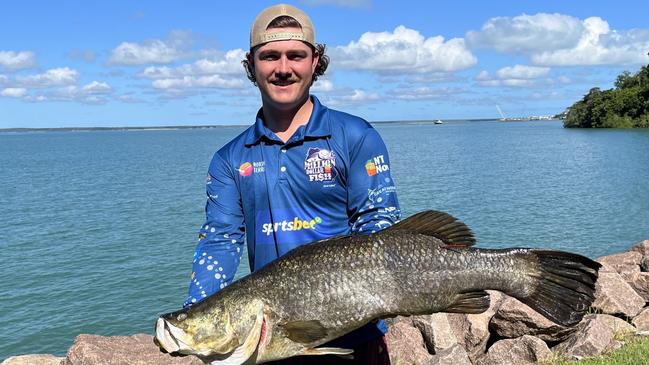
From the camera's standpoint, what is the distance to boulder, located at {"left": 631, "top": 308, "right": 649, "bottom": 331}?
9688mm

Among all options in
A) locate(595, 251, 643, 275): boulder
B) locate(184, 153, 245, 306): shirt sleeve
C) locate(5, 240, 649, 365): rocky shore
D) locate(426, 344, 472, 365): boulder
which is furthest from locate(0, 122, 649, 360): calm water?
locate(184, 153, 245, 306): shirt sleeve

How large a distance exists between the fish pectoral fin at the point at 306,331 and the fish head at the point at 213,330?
0.57 ft

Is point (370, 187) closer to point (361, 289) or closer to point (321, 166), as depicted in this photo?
point (321, 166)

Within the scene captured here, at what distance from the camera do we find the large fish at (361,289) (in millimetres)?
3410

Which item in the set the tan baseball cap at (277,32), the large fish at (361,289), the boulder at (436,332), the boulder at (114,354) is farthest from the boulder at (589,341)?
the tan baseball cap at (277,32)

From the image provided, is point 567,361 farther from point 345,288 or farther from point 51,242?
point 51,242

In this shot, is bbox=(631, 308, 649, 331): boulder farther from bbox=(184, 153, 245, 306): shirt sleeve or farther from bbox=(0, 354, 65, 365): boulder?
bbox=(0, 354, 65, 365): boulder

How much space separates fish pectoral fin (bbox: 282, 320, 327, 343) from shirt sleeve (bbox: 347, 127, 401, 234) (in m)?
0.60

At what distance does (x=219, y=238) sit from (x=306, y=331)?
853 mm

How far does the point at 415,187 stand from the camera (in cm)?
3972

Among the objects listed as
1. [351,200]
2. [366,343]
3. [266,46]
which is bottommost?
[366,343]

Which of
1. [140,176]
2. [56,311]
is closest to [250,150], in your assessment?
[56,311]

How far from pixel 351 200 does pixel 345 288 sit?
577 mm

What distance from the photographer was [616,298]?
10102mm
